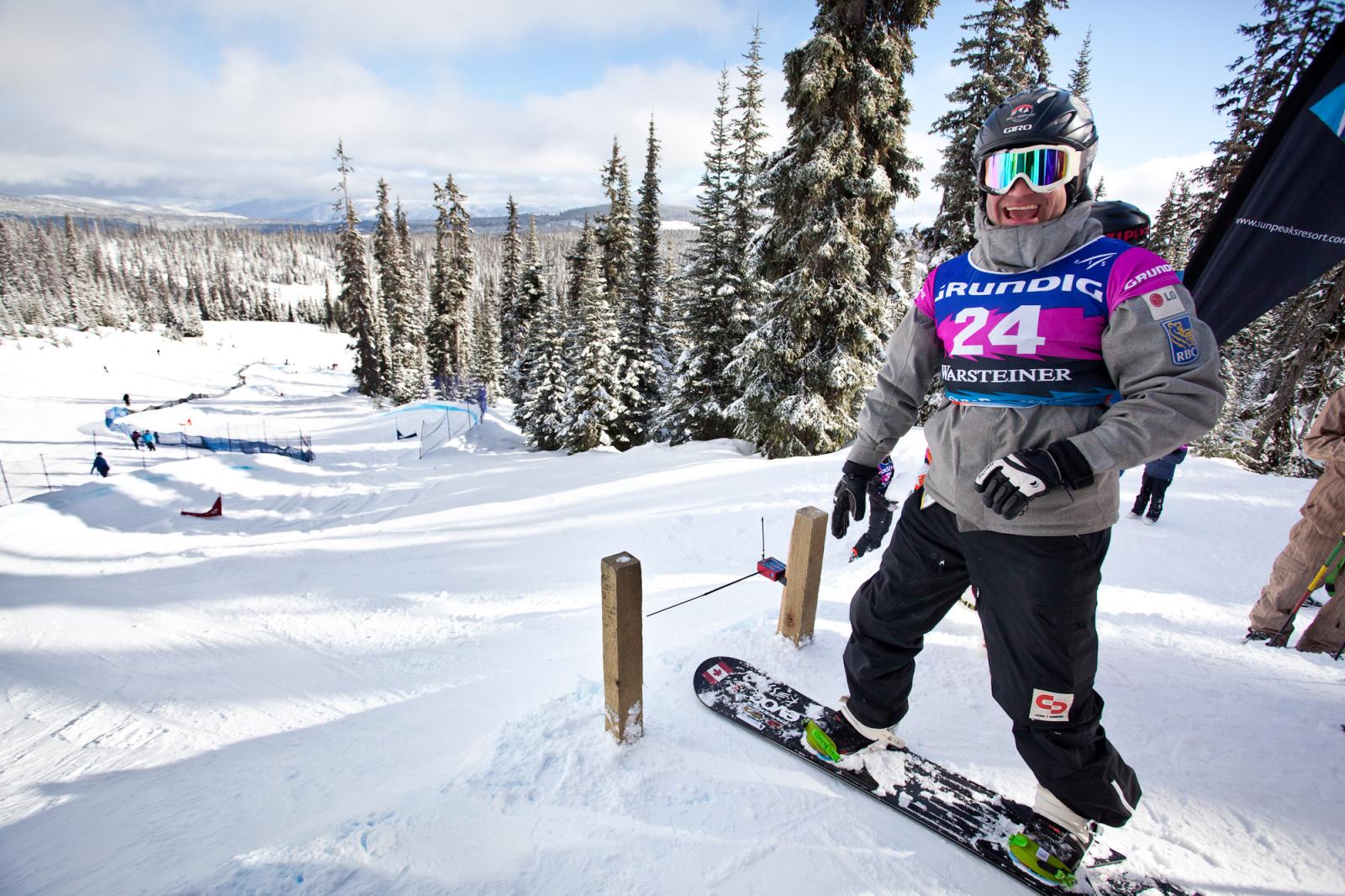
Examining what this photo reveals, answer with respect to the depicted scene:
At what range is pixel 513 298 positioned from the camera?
137ft

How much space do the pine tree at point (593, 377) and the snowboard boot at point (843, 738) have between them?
20.8 metres

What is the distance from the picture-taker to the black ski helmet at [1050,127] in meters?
1.88

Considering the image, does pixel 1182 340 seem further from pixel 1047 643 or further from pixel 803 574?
pixel 803 574

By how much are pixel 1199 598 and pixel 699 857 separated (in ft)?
16.7

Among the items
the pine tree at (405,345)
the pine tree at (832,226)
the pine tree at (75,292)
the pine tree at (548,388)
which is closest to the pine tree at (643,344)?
the pine tree at (548,388)

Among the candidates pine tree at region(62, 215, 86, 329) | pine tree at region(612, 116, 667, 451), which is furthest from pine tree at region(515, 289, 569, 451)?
pine tree at region(62, 215, 86, 329)

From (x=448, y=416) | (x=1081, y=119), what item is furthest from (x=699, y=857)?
(x=448, y=416)

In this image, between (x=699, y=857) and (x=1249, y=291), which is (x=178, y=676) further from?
(x=1249, y=291)

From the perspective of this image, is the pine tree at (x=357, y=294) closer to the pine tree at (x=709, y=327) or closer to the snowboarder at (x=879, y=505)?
the pine tree at (x=709, y=327)

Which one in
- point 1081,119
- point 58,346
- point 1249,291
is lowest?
point 58,346

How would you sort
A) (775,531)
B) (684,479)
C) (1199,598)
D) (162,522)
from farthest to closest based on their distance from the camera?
(162,522), (684,479), (775,531), (1199,598)

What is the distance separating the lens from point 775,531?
775cm

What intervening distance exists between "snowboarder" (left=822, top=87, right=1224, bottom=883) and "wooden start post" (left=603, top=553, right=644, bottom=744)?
4.43 ft

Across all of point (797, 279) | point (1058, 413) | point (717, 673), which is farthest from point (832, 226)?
point (1058, 413)
